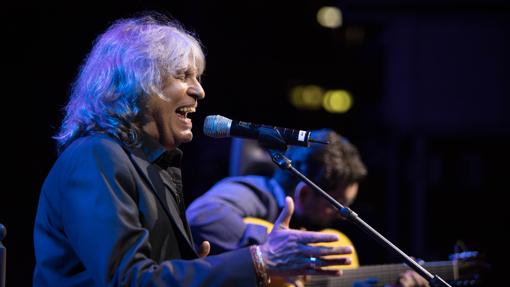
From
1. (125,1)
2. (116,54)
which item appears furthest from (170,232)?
(125,1)

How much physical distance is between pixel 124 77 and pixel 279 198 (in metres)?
2.08

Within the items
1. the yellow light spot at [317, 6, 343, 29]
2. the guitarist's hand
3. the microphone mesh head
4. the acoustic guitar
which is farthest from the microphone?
the yellow light spot at [317, 6, 343, 29]

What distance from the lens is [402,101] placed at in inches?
259

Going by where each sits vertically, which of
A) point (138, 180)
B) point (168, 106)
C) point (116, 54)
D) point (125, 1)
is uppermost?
point (125, 1)

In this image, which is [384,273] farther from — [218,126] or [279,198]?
[218,126]

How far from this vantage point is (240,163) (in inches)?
179

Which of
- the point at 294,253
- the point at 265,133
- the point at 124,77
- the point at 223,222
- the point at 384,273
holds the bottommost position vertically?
the point at 384,273

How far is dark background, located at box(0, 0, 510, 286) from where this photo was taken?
5.93 m

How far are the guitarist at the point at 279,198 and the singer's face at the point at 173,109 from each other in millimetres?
1445

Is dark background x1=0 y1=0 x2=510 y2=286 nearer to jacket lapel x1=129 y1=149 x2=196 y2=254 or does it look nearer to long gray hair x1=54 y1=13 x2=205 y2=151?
long gray hair x1=54 y1=13 x2=205 y2=151

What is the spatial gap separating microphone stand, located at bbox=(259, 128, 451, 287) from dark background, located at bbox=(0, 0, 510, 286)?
3344 mm

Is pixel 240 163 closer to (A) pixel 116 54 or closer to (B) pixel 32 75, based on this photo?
(B) pixel 32 75

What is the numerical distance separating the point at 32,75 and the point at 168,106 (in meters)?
2.86

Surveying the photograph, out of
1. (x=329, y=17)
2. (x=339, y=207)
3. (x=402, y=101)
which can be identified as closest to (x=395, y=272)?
(x=339, y=207)
